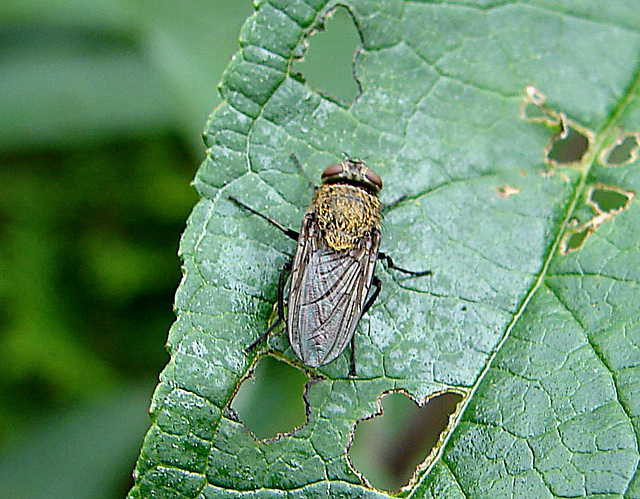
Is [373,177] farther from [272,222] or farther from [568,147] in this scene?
[568,147]

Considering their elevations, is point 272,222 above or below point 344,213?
below

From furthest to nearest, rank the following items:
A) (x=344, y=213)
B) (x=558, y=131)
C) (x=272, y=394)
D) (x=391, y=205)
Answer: (x=272, y=394), (x=344, y=213), (x=558, y=131), (x=391, y=205)

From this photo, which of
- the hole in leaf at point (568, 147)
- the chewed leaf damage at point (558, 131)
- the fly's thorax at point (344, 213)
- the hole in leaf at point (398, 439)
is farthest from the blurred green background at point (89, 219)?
the hole in leaf at point (568, 147)

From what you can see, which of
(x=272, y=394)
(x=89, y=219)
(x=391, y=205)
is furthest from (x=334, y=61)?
(x=89, y=219)

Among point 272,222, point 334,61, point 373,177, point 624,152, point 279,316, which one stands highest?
point 334,61

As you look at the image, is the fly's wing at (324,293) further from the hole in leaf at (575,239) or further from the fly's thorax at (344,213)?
the hole in leaf at (575,239)

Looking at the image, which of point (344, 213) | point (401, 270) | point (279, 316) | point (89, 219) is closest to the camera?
point (279, 316)
